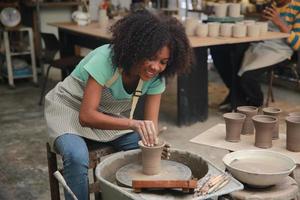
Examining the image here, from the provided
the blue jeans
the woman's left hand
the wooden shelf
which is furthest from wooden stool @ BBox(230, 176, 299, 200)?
the wooden shelf

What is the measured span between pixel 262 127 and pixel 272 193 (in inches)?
13.4

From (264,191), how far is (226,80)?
2.50 m

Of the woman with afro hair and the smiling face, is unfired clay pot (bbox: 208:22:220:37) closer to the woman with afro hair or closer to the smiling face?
the woman with afro hair

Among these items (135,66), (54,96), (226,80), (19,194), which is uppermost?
(135,66)

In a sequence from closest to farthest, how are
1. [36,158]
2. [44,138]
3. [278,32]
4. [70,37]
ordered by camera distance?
1. [36,158]
2. [44,138]
3. [278,32]
4. [70,37]

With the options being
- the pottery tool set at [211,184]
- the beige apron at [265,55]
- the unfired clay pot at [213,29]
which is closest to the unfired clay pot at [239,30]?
the unfired clay pot at [213,29]

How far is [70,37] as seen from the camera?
14.1 ft

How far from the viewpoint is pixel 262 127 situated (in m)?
1.67

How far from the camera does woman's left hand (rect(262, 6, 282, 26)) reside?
3553 mm

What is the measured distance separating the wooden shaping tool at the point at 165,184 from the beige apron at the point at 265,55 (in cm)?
236

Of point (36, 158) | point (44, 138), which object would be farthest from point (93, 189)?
point (44, 138)

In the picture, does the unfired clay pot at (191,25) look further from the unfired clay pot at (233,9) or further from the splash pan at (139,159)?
the splash pan at (139,159)

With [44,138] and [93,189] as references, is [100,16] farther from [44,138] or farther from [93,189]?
[93,189]

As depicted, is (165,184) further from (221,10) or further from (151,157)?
(221,10)
